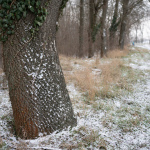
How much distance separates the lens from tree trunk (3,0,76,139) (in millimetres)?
1812

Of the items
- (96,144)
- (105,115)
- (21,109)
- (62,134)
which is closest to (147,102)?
(105,115)

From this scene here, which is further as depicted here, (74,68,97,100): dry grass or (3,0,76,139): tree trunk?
(74,68,97,100): dry grass

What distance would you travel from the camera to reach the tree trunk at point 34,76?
71.3 inches

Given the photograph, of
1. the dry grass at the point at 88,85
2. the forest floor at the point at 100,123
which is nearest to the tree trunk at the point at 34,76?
the forest floor at the point at 100,123

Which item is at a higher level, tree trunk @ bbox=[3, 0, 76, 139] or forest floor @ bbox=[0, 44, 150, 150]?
tree trunk @ bbox=[3, 0, 76, 139]

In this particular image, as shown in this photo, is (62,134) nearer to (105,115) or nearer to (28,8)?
(105,115)

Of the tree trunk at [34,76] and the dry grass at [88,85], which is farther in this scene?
the dry grass at [88,85]

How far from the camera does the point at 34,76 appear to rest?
73.4 inches

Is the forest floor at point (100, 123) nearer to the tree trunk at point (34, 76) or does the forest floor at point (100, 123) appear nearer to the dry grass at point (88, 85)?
the dry grass at point (88, 85)

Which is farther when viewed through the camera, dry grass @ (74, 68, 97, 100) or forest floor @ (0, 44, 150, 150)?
dry grass @ (74, 68, 97, 100)

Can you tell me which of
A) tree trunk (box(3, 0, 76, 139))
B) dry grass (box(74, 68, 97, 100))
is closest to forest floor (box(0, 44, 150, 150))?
dry grass (box(74, 68, 97, 100))

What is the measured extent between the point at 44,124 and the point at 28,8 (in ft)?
5.28

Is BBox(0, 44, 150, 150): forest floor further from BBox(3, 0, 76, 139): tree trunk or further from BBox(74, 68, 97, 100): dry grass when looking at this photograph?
BBox(3, 0, 76, 139): tree trunk

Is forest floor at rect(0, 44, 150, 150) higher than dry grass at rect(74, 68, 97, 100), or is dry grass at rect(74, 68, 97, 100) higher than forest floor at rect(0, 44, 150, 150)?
dry grass at rect(74, 68, 97, 100)
